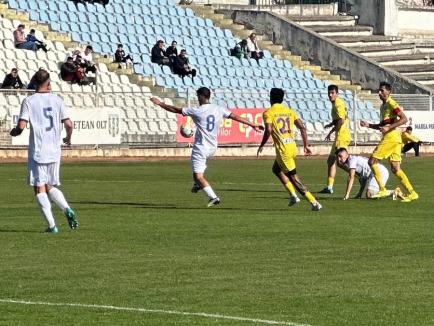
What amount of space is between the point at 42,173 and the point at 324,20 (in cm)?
4348

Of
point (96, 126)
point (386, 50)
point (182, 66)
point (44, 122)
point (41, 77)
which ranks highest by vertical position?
point (41, 77)

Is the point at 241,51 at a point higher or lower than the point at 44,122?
lower

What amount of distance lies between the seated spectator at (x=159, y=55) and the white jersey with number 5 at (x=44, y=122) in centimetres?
3218

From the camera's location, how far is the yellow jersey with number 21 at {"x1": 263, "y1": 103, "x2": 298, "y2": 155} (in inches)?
873

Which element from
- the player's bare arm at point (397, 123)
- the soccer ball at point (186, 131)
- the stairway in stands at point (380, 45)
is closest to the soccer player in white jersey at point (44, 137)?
the player's bare arm at point (397, 123)

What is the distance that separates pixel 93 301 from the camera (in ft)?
38.0

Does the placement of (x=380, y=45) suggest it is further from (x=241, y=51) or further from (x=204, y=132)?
(x=204, y=132)

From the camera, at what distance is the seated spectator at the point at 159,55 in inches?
1946

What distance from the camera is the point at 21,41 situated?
45750 millimetres

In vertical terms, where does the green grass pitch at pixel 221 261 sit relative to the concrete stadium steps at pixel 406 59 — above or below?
above

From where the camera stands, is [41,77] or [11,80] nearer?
[41,77]

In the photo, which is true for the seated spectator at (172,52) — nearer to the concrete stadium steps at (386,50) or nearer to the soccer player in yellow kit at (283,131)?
the concrete stadium steps at (386,50)

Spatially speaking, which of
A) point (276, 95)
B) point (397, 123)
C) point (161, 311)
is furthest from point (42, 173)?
point (397, 123)

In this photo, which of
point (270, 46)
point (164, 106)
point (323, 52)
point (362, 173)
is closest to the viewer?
point (164, 106)
